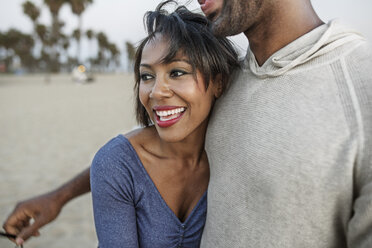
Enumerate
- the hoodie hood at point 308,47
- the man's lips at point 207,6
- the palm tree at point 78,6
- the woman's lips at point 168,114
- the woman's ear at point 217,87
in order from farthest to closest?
the palm tree at point 78,6 → the woman's ear at point 217,87 → the woman's lips at point 168,114 → the man's lips at point 207,6 → the hoodie hood at point 308,47

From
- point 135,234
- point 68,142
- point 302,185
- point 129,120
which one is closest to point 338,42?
point 302,185

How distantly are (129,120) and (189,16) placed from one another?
8.33 metres

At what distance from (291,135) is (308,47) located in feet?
1.24

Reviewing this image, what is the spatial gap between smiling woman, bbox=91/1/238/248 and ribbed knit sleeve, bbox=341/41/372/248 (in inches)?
28.7

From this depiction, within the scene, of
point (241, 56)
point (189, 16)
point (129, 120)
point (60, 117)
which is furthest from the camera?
point (60, 117)

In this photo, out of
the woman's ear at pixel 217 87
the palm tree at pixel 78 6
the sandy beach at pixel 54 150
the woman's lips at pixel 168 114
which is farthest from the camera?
the palm tree at pixel 78 6

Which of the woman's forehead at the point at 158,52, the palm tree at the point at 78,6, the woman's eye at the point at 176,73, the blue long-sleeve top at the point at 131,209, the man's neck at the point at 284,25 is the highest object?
the palm tree at the point at 78,6

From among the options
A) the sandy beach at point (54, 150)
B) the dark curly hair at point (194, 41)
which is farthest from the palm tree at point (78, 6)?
the dark curly hair at point (194, 41)

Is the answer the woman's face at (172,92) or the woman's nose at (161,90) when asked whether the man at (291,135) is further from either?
the woman's nose at (161,90)

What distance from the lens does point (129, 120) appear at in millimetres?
9742

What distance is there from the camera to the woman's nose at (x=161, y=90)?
1546mm

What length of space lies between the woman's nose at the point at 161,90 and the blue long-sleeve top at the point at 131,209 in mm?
373

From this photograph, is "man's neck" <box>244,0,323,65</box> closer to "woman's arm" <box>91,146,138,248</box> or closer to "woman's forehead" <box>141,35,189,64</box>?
"woman's forehead" <box>141,35,189,64</box>

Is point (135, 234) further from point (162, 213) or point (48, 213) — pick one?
point (48, 213)
